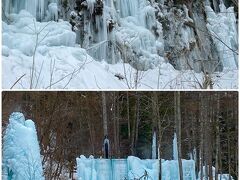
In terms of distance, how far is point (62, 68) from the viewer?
9.74 ft

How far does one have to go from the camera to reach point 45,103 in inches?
88.6

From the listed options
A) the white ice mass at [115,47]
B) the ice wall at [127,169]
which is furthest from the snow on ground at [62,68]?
the ice wall at [127,169]

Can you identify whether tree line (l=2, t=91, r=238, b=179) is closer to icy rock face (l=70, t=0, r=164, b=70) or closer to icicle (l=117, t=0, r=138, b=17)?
icy rock face (l=70, t=0, r=164, b=70)

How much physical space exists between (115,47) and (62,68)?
1.87ft

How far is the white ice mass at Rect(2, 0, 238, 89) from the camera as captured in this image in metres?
2.85

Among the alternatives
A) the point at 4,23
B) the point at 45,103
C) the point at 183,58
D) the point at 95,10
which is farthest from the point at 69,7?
the point at 45,103

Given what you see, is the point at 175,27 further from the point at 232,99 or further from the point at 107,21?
the point at 232,99

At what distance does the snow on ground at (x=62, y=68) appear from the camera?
2.75 metres

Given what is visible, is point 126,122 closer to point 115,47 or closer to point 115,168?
point 115,168

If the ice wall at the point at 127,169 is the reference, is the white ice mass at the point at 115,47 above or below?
above

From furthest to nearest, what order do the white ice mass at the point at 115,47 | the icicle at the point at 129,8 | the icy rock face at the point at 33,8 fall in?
the icicle at the point at 129,8
the icy rock face at the point at 33,8
the white ice mass at the point at 115,47

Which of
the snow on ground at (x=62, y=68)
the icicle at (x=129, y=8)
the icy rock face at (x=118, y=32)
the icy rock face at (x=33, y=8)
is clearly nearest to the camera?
the snow on ground at (x=62, y=68)

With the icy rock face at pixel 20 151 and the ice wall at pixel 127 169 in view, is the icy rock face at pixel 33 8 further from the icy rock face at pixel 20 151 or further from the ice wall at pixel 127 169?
the ice wall at pixel 127 169

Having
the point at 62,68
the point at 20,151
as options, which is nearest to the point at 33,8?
the point at 62,68
